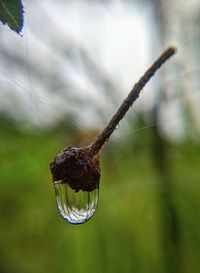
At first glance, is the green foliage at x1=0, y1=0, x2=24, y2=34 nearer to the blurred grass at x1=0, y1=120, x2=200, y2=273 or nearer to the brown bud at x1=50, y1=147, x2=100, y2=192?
the brown bud at x1=50, y1=147, x2=100, y2=192

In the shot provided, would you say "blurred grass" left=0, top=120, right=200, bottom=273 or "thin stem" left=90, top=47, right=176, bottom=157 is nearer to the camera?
"thin stem" left=90, top=47, right=176, bottom=157

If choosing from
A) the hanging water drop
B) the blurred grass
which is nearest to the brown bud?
the hanging water drop

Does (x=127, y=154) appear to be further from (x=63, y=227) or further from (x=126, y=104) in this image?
(x=126, y=104)

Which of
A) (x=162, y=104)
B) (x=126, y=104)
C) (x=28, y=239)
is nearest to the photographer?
(x=126, y=104)

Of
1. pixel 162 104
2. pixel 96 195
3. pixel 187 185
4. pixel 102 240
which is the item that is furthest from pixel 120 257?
pixel 96 195

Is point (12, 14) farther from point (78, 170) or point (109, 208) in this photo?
point (109, 208)

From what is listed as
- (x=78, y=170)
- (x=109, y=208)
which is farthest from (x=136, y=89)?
(x=109, y=208)

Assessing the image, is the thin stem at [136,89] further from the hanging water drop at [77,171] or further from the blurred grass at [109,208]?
the blurred grass at [109,208]
